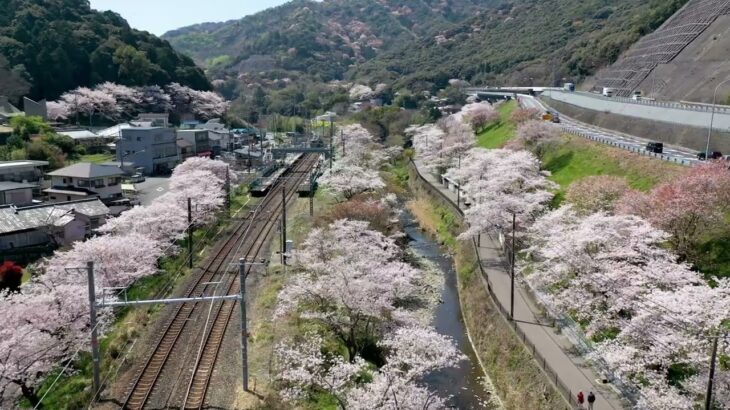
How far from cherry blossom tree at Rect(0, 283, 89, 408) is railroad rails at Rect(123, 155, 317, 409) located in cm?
320

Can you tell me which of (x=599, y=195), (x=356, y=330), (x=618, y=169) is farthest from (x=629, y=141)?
(x=356, y=330)

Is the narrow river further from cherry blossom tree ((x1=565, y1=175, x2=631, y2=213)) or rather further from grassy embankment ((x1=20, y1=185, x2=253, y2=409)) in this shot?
grassy embankment ((x1=20, y1=185, x2=253, y2=409))

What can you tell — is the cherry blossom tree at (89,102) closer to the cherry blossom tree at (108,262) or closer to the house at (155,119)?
the house at (155,119)

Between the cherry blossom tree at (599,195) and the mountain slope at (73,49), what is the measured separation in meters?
67.3

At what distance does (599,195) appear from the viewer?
1007 inches

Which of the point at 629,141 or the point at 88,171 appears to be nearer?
the point at 629,141

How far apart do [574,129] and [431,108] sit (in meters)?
41.3

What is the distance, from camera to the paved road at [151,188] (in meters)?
41.6

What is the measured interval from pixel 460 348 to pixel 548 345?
488 cm

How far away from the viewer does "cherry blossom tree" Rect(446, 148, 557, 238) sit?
97.7 ft

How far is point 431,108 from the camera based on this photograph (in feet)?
279

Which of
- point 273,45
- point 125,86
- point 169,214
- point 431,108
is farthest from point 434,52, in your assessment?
point 169,214

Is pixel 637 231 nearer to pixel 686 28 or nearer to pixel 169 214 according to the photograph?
pixel 169 214

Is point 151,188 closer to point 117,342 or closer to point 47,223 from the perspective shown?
point 47,223
